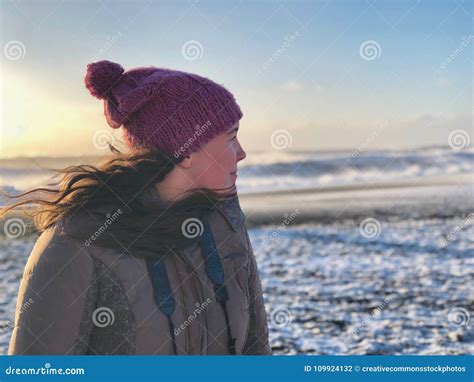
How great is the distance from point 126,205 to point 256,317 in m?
0.68

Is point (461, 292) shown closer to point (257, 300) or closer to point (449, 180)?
point (257, 300)

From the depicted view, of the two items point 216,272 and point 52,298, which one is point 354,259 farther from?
point 52,298

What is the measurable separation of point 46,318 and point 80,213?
1.16 ft

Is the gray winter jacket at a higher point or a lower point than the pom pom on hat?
lower

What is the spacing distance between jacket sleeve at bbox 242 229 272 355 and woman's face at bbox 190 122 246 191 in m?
0.27

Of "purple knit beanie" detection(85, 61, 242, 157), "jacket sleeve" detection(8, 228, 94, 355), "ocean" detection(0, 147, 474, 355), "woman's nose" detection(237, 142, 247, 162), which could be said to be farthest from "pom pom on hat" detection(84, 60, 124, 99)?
"jacket sleeve" detection(8, 228, 94, 355)

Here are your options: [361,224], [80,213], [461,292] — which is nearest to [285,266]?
[461,292]

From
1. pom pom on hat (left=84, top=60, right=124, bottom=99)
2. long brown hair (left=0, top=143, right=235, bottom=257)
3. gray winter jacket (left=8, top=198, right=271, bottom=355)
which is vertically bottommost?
gray winter jacket (left=8, top=198, right=271, bottom=355)

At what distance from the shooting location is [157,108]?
7.89 feet

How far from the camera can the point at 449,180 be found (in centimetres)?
1372

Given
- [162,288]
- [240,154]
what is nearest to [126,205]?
[162,288]

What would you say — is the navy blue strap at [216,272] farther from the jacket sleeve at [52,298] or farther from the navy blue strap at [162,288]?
the jacket sleeve at [52,298]

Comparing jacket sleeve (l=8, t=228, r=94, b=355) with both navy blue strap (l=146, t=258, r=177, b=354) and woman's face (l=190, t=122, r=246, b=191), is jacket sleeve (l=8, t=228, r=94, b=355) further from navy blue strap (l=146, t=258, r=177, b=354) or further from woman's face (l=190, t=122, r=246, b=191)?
woman's face (l=190, t=122, r=246, b=191)

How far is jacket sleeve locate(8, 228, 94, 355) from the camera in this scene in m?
2.03
